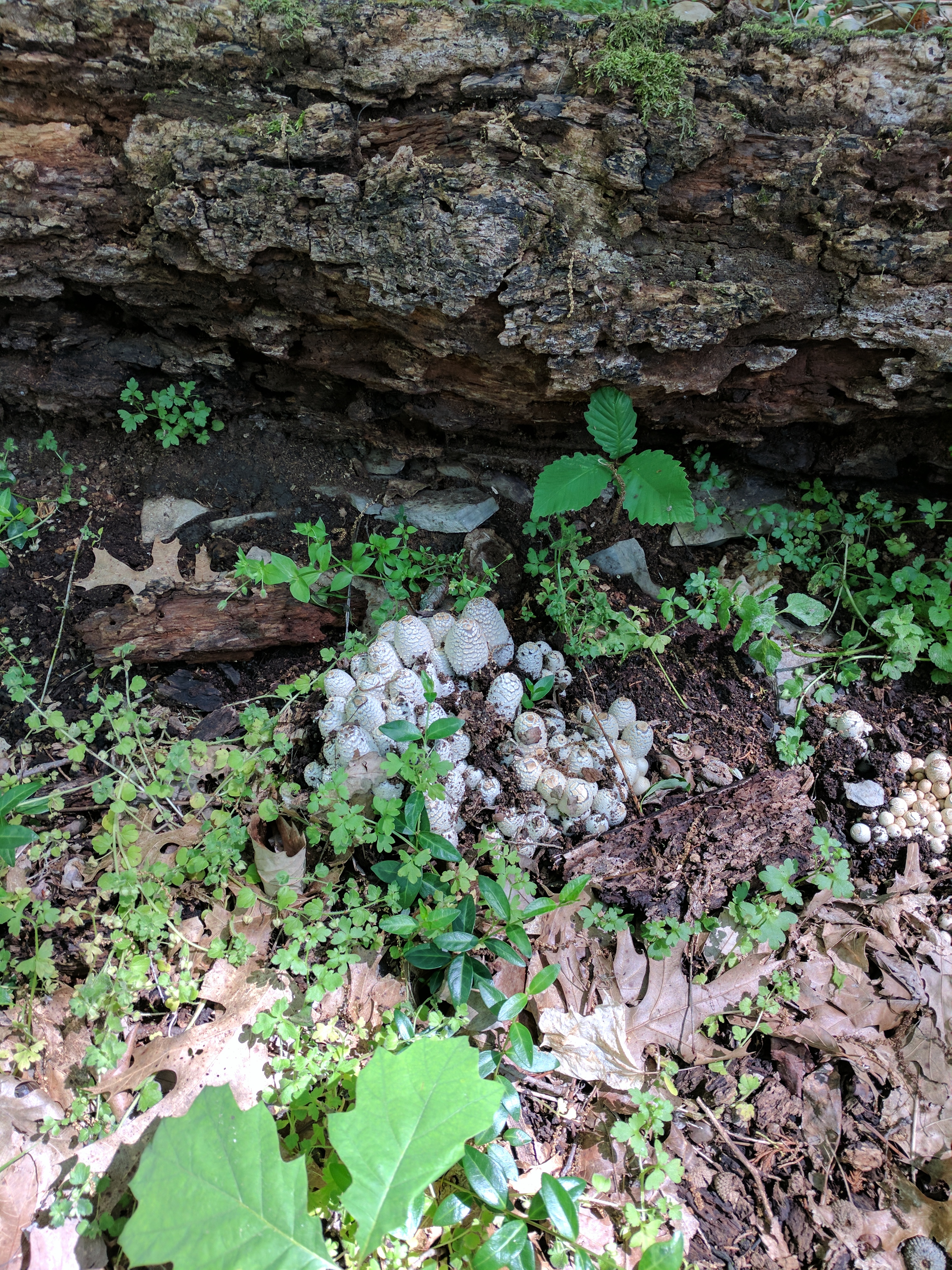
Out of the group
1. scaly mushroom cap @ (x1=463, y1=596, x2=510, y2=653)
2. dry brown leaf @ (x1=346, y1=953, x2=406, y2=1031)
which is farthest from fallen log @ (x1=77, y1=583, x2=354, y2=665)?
dry brown leaf @ (x1=346, y1=953, x2=406, y2=1031)

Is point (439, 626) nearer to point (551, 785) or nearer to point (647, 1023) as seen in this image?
point (551, 785)

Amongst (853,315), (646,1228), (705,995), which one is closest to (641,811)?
(705,995)

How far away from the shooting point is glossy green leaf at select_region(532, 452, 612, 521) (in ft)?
11.8

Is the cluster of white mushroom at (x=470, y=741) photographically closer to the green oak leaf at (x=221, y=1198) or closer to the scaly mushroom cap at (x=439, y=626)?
the scaly mushroom cap at (x=439, y=626)

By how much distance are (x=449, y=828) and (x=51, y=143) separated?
3759 millimetres

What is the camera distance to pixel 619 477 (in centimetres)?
366

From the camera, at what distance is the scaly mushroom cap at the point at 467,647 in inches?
130

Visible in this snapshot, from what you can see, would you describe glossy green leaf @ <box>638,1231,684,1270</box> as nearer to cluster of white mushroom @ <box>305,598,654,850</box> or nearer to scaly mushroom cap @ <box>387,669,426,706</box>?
cluster of white mushroom @ <box>305,598,654,850</box>

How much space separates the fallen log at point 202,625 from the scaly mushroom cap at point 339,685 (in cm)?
51

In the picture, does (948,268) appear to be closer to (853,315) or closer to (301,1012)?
(853,315)

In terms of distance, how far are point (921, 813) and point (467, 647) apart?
7.86ft

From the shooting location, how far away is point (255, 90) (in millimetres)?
3236

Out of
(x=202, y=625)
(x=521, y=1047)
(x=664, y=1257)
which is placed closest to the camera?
(x=664, y=1257)

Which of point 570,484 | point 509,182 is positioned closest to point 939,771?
point 570,484
